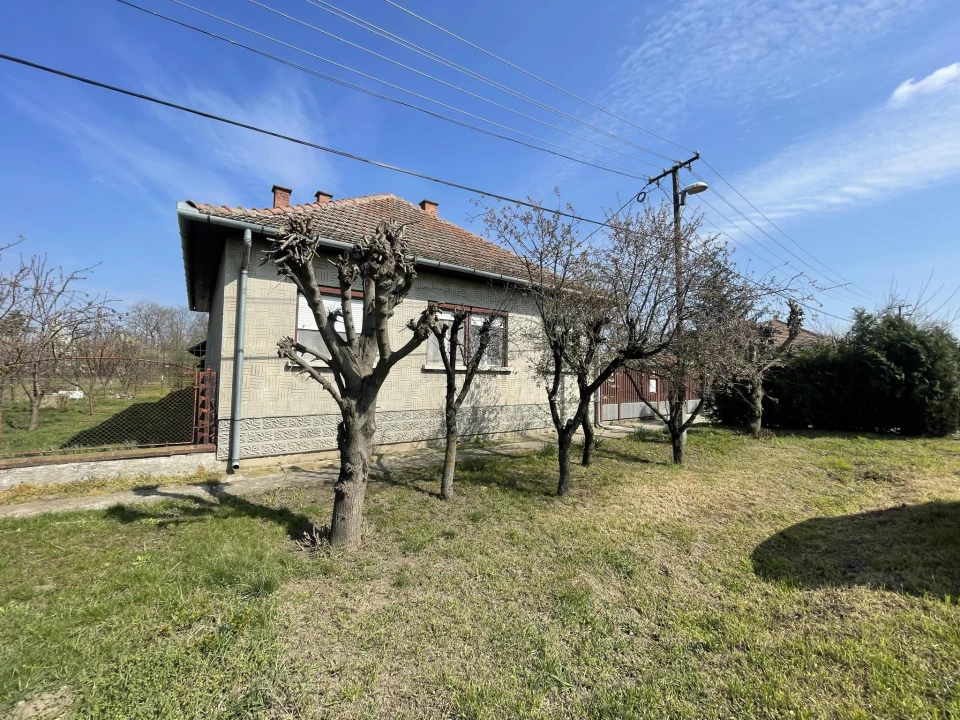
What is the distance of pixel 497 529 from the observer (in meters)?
4.54

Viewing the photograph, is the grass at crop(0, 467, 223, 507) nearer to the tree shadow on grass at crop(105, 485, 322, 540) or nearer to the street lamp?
the tree shadow on grass at crop(105, 485, 322, 540)

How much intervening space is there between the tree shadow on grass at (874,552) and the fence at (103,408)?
7.54 meters

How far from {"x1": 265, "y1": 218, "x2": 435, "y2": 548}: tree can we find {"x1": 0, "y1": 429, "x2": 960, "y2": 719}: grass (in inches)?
23.6

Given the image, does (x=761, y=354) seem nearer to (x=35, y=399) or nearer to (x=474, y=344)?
(x=474, y=344)

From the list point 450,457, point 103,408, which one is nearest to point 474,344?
Result: point 450,457

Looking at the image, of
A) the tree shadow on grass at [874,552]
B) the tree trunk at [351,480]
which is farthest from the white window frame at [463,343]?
the tree shadow on grass at [874,552]

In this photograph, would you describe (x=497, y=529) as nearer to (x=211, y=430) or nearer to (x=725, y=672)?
(x=725, y=672)

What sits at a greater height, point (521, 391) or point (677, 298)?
point (677, 298)

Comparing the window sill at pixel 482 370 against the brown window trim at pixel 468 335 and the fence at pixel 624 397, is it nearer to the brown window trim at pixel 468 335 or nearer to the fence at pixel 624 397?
the brown window trim at pixel 468 335

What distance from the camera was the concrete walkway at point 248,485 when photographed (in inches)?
191

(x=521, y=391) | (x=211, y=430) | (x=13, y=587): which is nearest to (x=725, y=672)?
(x=13, y=587)

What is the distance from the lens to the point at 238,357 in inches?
264

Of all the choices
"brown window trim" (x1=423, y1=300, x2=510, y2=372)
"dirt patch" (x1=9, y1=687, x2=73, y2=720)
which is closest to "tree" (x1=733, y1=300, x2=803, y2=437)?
"brown window trim" (x1=423, y1=300, x2=510, y2=372)

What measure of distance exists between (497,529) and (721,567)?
6.89 feet
